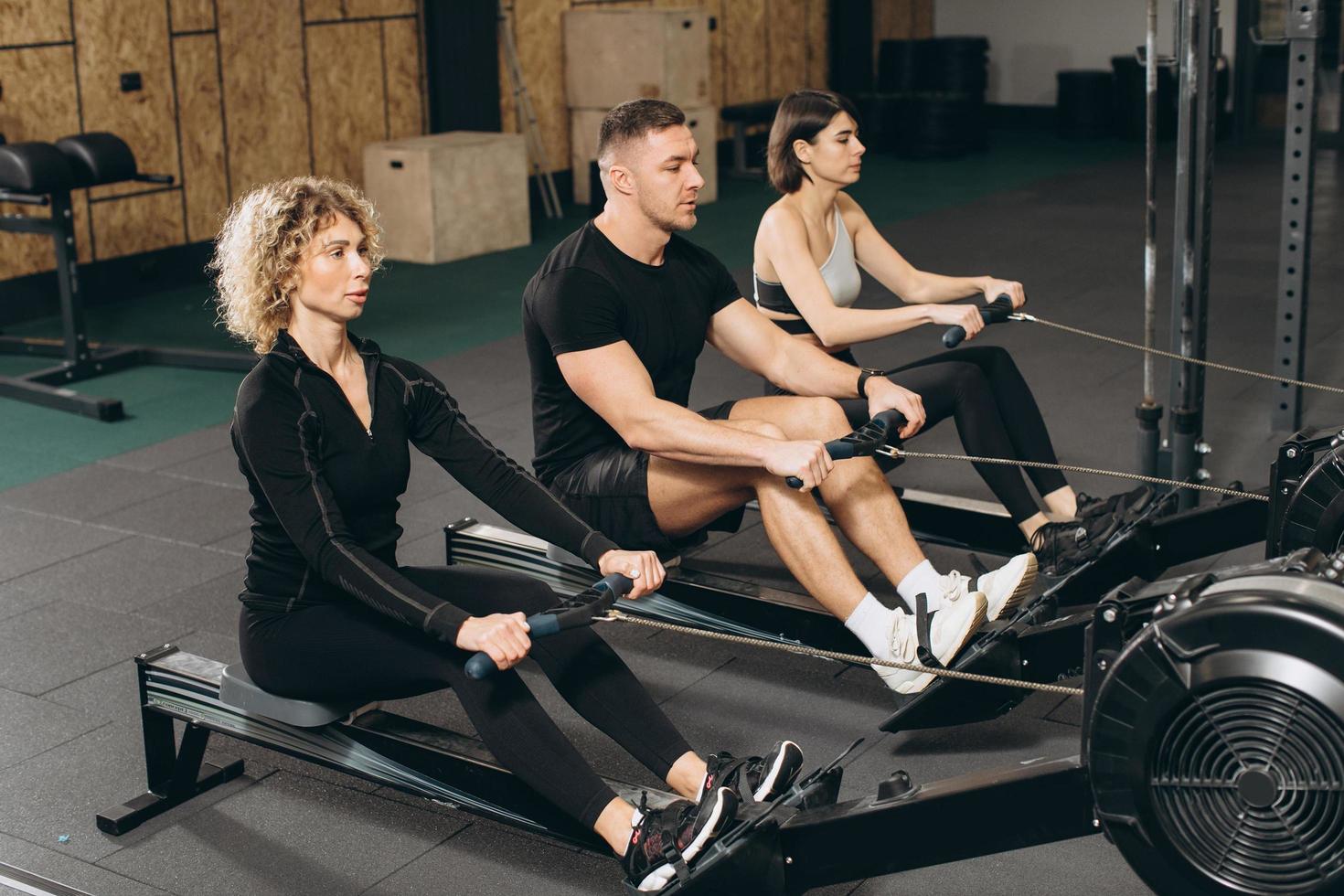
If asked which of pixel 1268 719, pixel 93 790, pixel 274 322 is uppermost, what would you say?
pixel 274 322

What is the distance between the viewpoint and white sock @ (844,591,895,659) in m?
2.75

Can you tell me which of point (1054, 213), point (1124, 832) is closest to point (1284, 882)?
point (1124, 832)

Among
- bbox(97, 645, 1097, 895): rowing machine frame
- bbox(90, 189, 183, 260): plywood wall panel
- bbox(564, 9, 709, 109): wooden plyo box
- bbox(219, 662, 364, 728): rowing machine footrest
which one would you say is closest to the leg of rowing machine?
bbox(97, 645, 1097, 895): rowing machine frame

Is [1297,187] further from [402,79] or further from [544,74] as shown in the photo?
[544,74]

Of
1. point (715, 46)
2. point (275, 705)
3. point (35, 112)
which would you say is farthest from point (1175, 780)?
point (715, 46)

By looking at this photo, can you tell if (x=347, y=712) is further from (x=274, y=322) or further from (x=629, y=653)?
(x=629, y=653)

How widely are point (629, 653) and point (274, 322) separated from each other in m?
1.16

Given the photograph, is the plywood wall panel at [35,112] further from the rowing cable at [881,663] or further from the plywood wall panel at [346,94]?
the rowing cable at [881,663]

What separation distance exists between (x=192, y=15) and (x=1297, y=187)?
5.00 meters

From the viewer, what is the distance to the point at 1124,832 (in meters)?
1.79

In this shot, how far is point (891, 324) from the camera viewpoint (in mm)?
3293

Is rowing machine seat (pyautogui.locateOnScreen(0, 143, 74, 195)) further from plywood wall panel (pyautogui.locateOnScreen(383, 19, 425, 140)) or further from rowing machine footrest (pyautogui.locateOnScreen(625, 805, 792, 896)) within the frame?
rowing machine footrest (pyautogui.locateOnScreen(625, 805, 792, 896))

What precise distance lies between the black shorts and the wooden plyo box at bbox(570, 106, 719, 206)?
6225 millimetres

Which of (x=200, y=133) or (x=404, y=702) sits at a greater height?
(x=200, y=133)
